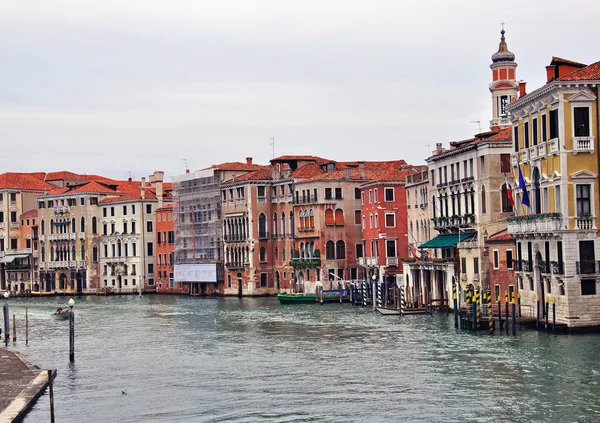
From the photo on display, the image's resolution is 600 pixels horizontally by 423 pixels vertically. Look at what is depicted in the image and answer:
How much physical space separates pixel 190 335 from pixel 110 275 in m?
44.5

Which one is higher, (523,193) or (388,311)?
(523,193)

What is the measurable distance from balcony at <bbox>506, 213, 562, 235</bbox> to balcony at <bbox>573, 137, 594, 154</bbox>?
2058 mm

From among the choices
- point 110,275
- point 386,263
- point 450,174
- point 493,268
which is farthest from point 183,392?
point 110,275

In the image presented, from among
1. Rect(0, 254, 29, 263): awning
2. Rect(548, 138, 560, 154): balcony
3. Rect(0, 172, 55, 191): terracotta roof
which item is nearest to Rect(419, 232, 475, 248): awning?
Rect(548, 138, 560, 154): balcony

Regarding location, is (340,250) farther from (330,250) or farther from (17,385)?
(17,385)

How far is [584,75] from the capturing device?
3353cm

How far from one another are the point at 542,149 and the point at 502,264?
6.83 meters

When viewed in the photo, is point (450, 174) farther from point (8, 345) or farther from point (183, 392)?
point (183, 392)

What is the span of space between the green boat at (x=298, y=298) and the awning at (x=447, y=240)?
11.4 meters

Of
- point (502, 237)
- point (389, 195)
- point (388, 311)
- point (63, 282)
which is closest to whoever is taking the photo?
point (502, 237)

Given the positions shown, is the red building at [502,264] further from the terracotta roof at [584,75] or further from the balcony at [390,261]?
the balcony at [390,261]

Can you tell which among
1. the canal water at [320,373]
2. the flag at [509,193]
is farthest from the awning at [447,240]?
the flag at [509,193]

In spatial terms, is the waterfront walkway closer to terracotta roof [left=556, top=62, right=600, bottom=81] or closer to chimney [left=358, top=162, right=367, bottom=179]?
terracotta roof [left=556, top=62, right=600, bottom=81]

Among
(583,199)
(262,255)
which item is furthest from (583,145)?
(262,255)
